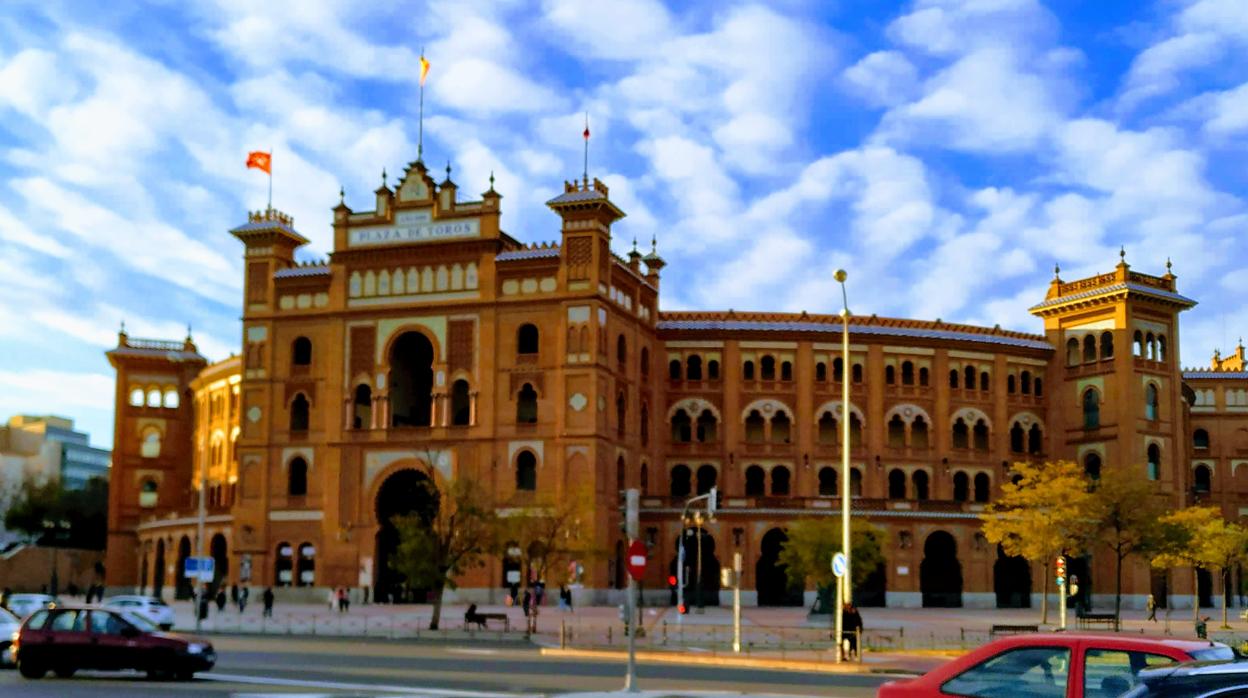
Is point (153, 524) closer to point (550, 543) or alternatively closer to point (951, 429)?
point (550, 543)

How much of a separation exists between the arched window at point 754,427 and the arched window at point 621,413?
8866 mm

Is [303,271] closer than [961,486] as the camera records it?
Yes

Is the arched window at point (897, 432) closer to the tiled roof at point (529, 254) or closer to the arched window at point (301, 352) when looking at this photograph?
the tiled roof at point (529, 254)

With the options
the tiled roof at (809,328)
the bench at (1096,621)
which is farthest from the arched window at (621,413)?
the bench at (1096,621)

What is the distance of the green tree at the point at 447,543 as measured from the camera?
2112 inches

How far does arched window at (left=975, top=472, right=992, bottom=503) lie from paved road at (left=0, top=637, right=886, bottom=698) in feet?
164

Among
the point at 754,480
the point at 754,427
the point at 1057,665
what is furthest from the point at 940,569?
the point at 1057,665

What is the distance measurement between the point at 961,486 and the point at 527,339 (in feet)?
91.2

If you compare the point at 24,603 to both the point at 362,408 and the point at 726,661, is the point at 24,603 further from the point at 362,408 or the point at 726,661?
the point at 726,661

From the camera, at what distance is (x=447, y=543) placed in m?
54.0

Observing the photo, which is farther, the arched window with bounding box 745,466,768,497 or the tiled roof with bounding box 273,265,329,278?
the arched window with bounding box 745,466,768,497

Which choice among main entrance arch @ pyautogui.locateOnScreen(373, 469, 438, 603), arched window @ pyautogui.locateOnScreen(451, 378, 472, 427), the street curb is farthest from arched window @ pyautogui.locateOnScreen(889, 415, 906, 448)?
the street curb

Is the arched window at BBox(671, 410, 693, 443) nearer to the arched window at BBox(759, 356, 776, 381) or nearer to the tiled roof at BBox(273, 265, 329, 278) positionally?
the arched window at BBox(759, 356, 776, 381)

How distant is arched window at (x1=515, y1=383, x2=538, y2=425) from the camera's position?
231 ft
